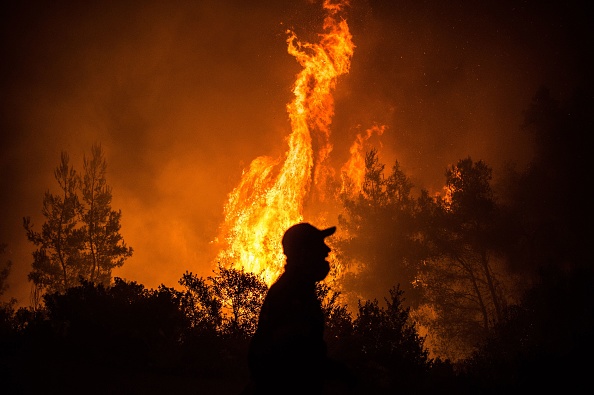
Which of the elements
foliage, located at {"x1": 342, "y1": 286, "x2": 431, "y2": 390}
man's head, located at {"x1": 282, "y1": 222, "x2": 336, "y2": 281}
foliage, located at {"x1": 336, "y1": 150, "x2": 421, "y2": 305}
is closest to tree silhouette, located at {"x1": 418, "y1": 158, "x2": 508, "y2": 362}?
foliage, located at {"x1": 336, "y1": 150, "x2": 421, "y2": 305}

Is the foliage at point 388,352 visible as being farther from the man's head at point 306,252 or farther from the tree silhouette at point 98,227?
the tree silhouette at point 98,227

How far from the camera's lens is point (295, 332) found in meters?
2.20

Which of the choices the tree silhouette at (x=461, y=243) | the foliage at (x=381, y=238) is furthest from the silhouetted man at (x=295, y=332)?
the foliage at (x=381, y=238)

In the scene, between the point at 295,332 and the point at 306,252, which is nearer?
the point at 295,332

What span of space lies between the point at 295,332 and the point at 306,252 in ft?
1.95

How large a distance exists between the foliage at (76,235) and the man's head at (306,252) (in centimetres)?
3063

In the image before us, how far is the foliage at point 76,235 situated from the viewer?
28.6 meters

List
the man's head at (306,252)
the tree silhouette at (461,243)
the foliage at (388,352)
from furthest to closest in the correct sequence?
the tree silhouette at (461,243) < the foliage at (388,352) < the man's head at (306,252)

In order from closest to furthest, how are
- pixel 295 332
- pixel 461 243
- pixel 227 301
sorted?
pixel 295 332
pixel 227 301
pixel 461 243

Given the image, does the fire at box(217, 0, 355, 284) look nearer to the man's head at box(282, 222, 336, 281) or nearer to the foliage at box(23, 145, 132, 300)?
the foliage at box(23, 145, 132, 300)

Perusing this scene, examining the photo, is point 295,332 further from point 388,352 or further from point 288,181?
point 288,181

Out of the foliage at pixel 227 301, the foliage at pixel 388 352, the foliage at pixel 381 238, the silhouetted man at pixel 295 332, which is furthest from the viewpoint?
the foliage at pixel 381 238

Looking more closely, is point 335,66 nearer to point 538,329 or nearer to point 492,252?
point 492,252

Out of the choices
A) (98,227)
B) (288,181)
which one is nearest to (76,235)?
(98,227)
